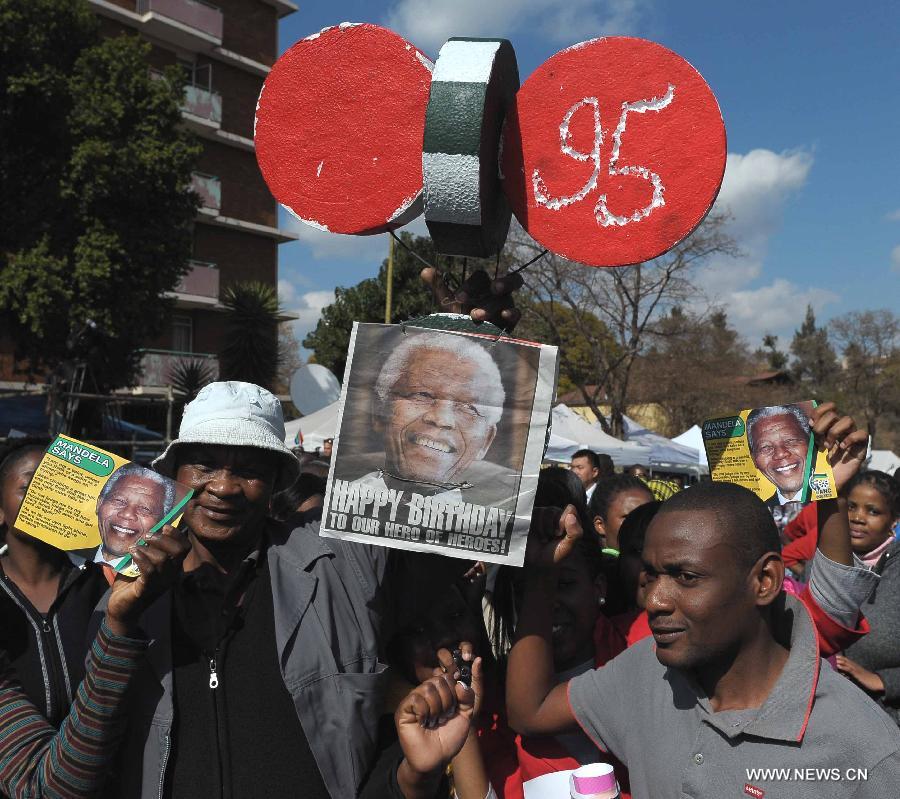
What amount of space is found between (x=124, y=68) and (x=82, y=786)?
16.4m

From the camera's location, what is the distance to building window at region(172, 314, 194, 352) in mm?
26562

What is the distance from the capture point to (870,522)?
3877 mm

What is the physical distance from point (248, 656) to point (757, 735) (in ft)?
3.49

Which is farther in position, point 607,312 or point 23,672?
point 607,312

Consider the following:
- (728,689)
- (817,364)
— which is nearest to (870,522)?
(728,689)

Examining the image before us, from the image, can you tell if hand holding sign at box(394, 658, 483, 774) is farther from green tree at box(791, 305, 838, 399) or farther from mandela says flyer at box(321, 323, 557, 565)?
green tree at box(791, 305, 838, 399)

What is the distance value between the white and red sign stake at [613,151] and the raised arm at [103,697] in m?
1.11

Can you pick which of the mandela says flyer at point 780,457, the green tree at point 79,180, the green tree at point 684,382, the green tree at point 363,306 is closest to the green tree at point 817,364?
the green tree at point 684,382

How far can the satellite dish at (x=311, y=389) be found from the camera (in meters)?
12.3

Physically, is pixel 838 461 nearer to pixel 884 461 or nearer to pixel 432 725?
pixel 432 725

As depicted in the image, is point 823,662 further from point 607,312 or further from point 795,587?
point 607,312

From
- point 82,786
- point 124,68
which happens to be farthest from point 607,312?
point 82,786

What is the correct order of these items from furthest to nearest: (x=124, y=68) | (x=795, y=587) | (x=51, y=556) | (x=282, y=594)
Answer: (x=124, y=68)
(x=795, y=587)
(x=51, y=556)
(x=282, y=594)

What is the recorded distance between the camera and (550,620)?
78.1 inches
